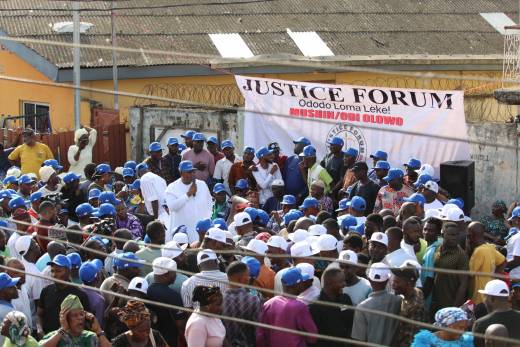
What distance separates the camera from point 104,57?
2267cm

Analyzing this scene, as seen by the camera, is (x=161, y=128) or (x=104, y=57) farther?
(x=104, y=57)

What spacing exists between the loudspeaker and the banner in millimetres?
658

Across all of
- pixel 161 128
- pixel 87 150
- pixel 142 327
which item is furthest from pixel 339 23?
pixel 142 327

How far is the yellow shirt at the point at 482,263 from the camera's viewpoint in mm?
10328

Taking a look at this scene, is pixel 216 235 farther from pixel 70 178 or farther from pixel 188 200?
pixel 70 178

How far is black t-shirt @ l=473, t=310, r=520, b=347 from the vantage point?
8.62 meters

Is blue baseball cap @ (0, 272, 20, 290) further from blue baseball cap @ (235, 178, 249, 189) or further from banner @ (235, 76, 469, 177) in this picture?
banner @ (235, 76, 469, 177)

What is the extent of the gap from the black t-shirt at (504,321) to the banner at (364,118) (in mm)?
6419

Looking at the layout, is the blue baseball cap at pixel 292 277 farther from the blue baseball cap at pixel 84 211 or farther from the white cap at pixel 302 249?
the blue baseball cap at pixel 84 211

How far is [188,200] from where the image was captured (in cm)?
1370

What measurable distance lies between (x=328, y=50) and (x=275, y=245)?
1543 cm

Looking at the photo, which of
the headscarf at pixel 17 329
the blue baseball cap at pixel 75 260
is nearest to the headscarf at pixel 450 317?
the headscarf at pixel 17 329

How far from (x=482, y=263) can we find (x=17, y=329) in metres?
4.05

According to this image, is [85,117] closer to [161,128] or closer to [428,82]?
[161,128]
